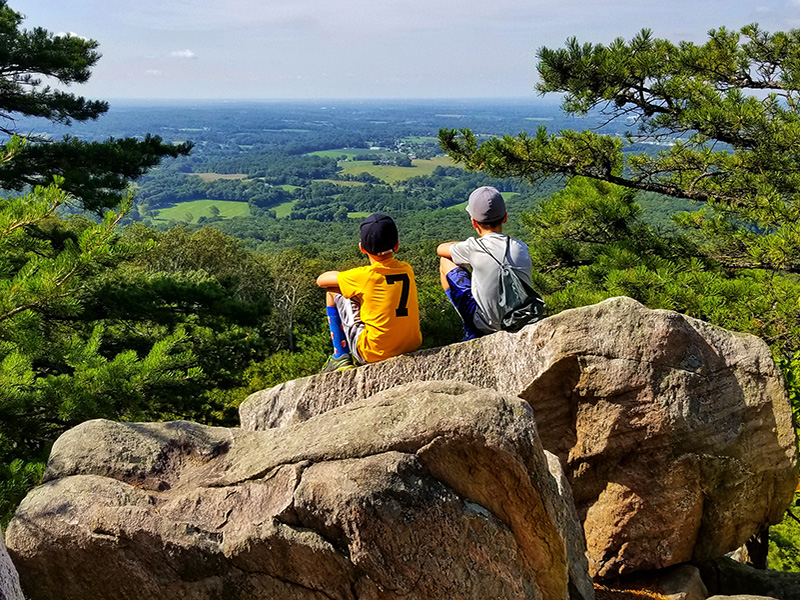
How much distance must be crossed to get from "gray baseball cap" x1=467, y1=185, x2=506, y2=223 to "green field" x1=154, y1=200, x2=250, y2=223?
10756 cm

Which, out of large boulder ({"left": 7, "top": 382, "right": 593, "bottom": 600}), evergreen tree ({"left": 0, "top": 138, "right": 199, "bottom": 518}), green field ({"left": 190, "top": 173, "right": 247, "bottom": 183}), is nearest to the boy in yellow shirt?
large boulder ({"left": 7, "top": 382, "right": 593, "bottom": 600})

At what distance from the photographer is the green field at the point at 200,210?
10881 centimetres

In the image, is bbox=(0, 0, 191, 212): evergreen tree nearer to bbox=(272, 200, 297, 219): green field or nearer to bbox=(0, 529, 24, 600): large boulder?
bbox=(0, 529, 24, 600): large boulder

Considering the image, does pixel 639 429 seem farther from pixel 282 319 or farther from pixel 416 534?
pixel 282 319

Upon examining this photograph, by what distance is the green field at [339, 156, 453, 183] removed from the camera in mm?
158250

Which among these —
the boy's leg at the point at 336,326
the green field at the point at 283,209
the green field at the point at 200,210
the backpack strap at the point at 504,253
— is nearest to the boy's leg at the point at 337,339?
the boy's leg at the point at 336,326

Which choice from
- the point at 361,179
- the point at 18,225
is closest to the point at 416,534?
the point at 18,225

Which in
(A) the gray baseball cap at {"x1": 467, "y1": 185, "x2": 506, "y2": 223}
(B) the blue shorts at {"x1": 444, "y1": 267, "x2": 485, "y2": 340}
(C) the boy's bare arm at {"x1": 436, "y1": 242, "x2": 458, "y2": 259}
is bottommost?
(B) the blue shorts at {"x1": 444, "y1": 267, "x2": 485, "y2": 340}

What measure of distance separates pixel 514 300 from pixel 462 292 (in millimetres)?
436

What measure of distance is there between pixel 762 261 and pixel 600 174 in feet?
8.11

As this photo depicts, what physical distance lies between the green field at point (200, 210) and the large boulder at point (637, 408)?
108 m

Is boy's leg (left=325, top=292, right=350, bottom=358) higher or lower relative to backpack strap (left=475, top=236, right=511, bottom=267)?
lower

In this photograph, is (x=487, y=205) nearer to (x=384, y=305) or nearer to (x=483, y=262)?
(x=483, y=262)

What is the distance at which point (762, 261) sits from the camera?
7238mm
